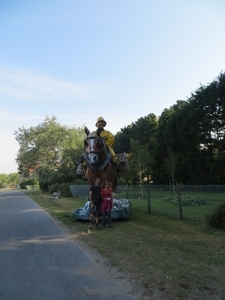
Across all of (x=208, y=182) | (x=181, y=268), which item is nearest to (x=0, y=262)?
(x=181, y=268)

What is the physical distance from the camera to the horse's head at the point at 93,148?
10742mm

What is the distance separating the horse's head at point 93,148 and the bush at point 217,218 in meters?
4.25

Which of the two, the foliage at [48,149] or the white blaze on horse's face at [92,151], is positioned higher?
the foliage at [48,149]

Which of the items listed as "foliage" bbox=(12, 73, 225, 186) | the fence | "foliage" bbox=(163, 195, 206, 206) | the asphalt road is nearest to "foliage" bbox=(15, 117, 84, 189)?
"foliage" bbox=(12, 73, 225, 186)

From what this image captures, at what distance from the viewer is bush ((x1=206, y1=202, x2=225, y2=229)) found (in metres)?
9.98

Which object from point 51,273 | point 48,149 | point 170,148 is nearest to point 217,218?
point 51,273

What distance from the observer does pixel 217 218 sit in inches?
401

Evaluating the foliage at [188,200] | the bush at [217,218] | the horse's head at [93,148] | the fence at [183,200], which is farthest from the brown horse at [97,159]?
the foliage at [188,200]

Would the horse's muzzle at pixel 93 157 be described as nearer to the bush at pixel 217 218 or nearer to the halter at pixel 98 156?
the halter at pixel 98 156

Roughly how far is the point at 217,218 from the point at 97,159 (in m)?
4.37

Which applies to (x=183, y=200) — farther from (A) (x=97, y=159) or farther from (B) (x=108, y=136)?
(A) (x=97, y=159)

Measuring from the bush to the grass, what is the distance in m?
0.29

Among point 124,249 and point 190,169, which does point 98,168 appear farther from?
point 190,169

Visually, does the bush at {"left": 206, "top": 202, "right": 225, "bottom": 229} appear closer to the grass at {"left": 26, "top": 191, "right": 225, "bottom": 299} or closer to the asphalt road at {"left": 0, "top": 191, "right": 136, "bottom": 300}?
the grass at {"left": 26, "top": 191, "right": 225, "bottom": 299}
